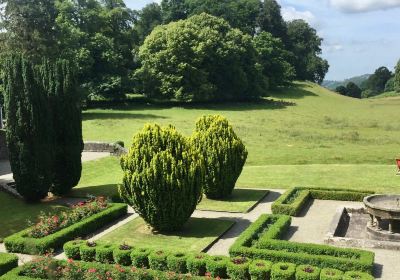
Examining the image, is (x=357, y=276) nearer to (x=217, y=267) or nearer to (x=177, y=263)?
(x=217, y=267)

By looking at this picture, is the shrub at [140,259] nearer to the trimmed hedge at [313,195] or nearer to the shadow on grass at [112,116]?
the trimmed hedge at [313,195]

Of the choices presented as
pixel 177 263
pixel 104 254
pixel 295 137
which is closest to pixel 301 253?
pixel 177 263

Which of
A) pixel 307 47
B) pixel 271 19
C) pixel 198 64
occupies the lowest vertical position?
pixel 198 64

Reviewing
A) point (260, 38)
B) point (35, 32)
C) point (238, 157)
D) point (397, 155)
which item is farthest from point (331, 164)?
point (260, 38)

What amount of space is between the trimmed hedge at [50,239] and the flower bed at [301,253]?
622 centimetres

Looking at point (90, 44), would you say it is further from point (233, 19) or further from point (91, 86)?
point (233, 19)

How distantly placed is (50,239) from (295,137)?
31894 millimetres

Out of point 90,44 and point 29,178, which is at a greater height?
point 90,44

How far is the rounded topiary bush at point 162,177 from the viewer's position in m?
17.2

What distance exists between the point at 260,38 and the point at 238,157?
241 ft

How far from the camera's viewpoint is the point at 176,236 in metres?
17.8

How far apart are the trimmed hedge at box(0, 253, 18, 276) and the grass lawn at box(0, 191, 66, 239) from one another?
13.2 feet

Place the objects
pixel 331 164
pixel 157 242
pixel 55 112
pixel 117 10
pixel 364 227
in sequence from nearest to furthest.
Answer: pixel 157 242 < pixel 364 227 < pixel 55 112 < pixel 331 164 < pixel 117 10

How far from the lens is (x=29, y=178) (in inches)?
870
